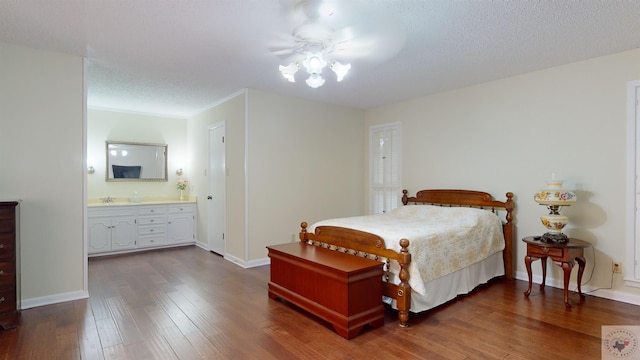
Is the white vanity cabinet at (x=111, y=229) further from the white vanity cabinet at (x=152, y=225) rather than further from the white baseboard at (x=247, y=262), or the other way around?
the white baseboard at (x=247, y=262)

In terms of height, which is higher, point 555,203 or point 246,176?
point 246,176

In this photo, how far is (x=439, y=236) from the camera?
3.12 m

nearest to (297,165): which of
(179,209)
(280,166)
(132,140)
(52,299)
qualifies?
(280,166)

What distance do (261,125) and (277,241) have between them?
1.68 meters

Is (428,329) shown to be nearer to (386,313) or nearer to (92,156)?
(386,313)

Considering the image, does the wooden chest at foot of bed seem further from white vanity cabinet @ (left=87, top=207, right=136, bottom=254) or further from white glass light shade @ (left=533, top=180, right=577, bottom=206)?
white vanity cabinet @ (left=87, top=207, right=136, bottom=254)

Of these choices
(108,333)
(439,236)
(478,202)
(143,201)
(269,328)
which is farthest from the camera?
(143,201)

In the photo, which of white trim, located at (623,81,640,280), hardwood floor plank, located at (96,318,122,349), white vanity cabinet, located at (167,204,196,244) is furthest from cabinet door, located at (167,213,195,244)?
white trim, located at (623,81,640,280)

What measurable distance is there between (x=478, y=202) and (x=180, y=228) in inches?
189

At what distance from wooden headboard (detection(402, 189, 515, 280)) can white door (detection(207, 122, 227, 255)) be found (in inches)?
111

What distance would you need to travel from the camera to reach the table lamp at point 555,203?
3.30 metres

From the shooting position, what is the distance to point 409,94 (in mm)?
4941

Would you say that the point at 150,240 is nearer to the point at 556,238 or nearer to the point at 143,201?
the point at 143,201

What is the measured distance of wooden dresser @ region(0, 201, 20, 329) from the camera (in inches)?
105
